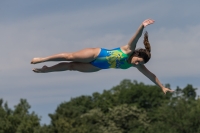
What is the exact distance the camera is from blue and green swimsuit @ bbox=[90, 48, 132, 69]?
1980 cm

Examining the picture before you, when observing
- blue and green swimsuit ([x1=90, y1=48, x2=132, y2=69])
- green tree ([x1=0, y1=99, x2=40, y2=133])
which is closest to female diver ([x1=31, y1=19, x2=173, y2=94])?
blue and green swimsuit ([x1=90, y1=48, x2=132, y2=69])

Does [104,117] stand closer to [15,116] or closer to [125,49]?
[15,116]

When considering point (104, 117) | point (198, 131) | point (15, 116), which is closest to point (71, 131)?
point (15, 116)

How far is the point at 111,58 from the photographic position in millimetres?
19859

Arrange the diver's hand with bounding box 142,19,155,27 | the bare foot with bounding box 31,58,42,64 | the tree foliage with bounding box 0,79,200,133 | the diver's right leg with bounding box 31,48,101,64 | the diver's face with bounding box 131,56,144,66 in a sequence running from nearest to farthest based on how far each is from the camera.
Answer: the diver's hand with bounding box 142,19,155,27
the diver's right leg with bounding box 31,48,101,64
the diver's face with bounding box 131,56,144,66
the bare foot with bounding box 31,58,42,64
the tree foliage with bounding box 0,79,200,133

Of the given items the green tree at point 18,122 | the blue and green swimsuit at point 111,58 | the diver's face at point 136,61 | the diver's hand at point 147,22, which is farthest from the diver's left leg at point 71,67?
the green tree at point 18,122

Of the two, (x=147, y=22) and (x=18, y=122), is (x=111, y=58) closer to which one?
(x=147, y=22)

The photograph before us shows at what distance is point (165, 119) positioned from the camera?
3398 inches

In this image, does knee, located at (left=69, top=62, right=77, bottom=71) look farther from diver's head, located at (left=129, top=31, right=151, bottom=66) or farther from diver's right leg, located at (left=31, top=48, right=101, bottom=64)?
diver's head, located at (left=129, top=31, right=151, bottom=66)

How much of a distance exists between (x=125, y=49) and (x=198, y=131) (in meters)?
60.7

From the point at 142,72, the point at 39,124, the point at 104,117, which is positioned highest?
the point at 104,117

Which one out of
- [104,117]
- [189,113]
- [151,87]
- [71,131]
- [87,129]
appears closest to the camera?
[71,131]

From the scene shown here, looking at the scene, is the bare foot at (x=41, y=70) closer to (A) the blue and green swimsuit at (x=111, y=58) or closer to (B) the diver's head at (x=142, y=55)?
(A) the blue and green swimsuit at (x=111, y=58)

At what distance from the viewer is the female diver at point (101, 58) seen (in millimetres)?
Result: 19656
